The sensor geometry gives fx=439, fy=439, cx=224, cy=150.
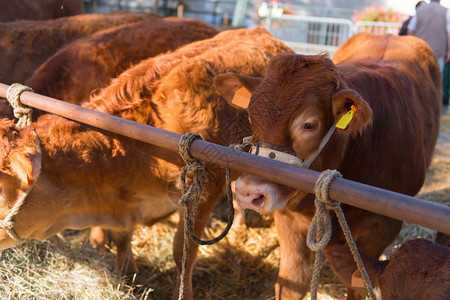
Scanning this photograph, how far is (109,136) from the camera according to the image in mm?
2611

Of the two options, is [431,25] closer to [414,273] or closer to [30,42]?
[30,42]

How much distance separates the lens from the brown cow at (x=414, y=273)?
64.9 inches

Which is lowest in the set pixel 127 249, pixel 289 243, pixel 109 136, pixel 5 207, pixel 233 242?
pixel 233 242

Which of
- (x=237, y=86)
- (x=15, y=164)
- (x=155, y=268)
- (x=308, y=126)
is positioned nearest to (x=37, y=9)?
(x=155, y=268)

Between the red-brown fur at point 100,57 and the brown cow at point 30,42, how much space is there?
96cm

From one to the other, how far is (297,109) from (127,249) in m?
1.96

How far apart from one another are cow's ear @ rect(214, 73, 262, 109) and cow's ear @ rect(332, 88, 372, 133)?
1.63 feet

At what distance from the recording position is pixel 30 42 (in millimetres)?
4559

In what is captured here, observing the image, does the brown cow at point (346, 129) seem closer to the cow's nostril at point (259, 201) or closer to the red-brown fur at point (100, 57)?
the cow's nostril at point (259, 201)

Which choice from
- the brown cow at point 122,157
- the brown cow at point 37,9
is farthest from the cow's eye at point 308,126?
the brown cow at point 37,9

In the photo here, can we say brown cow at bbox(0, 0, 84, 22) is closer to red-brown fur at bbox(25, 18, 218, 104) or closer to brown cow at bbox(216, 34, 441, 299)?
red-brown fur at bbox(25, 18, 218, 104)

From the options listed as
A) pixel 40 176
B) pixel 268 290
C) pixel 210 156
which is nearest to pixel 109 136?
pixel 40 176

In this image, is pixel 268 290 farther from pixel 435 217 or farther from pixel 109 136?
pixel 435 217

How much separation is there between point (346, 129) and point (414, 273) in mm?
663
